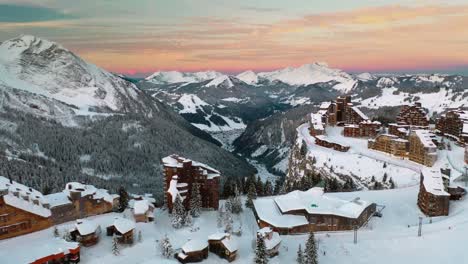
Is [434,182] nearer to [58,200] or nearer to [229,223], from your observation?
[229,223]

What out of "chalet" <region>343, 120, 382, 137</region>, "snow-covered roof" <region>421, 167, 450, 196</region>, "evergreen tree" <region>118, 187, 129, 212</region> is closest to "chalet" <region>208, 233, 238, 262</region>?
"evergreen tree" <region>118, 187, 129, 212</region>

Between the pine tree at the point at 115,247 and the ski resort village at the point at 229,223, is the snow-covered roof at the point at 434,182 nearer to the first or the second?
the ski resort village at the point at 229,223

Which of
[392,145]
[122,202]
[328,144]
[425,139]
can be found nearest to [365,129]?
[328,144]

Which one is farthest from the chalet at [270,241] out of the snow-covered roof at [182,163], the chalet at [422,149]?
the chalet at [422,149]

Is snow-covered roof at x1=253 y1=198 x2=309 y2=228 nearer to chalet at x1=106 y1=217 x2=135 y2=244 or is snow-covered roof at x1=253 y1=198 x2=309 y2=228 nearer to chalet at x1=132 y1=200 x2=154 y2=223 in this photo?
chalet at x1=132 y1=200 x2=154 y2=223

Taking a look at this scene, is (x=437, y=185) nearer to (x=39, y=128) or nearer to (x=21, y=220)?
(x=21, y=220)
